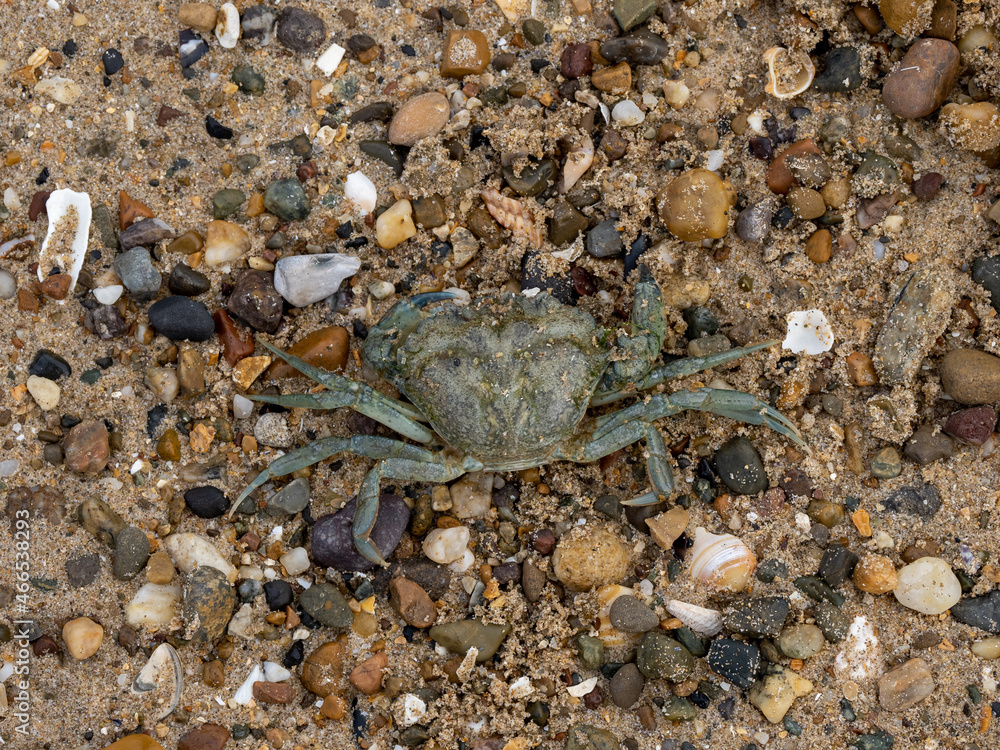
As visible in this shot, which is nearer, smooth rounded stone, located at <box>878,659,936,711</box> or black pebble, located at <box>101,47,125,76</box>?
smooth rounded stone, located at <box>878,659,936,711</box>

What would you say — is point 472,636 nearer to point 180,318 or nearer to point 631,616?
point 631,616

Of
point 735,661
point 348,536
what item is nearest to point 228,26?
point 348,536

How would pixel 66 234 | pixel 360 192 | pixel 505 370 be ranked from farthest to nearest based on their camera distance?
1. pixel 360 192
2. pixel 66 234
3. pixel 505 370

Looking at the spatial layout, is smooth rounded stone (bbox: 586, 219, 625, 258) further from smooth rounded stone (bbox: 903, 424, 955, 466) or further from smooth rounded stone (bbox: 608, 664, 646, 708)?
smooth rounded stone (bbox: 608, 664, 646, 708)

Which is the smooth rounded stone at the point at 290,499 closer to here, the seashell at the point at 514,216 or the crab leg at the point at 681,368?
the crab leg at the point at 681,368

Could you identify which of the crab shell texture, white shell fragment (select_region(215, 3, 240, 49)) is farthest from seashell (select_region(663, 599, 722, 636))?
white shell fragment (select_region(215, 3, 240, 49))

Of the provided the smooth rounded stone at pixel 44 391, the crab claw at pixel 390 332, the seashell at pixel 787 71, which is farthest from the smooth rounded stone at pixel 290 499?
the seashell at pixel 787 71
